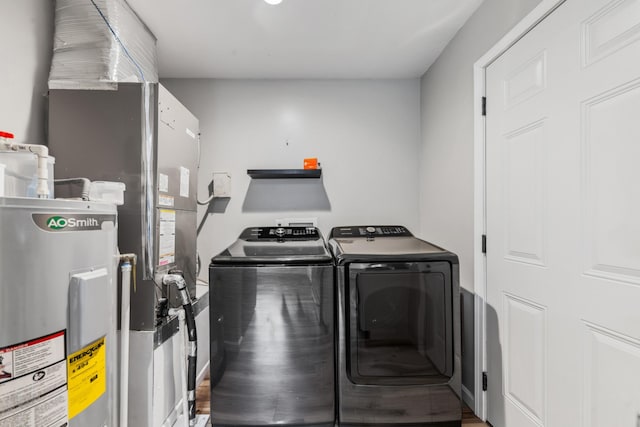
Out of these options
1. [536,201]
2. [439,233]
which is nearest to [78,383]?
[536,201]

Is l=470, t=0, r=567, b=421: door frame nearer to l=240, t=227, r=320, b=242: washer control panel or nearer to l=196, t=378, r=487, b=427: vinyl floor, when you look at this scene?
l=196, t=378, r=487, b=427: vinyl floor

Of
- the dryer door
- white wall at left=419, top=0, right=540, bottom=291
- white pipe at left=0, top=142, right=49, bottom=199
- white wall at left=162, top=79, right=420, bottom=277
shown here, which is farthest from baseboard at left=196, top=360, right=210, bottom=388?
white wall at left=419, top=0, right=540, bottom=291

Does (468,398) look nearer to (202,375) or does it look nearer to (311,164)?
(202,375)

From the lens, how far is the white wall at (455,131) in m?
1.70

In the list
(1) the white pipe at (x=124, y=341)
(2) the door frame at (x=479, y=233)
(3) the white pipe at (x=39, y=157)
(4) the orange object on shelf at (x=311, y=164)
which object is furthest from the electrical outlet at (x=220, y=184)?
(2) the door frame at (x=479, y=233)

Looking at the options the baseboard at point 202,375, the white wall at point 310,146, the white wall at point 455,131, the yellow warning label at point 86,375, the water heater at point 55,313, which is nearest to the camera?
the water heater at point 55,313

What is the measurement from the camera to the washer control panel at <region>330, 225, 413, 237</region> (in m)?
2.39

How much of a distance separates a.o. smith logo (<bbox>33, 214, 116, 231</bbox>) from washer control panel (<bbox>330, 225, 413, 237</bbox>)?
1596 millimetres

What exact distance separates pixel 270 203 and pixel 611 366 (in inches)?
88.0

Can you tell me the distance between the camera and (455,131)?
2.08m

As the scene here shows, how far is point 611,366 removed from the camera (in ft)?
3.47

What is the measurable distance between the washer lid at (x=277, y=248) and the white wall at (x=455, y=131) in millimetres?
911

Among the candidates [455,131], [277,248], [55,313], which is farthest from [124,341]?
[455,131]

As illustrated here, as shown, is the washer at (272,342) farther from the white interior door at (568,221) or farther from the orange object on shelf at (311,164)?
the orange object on shelf at (311,164)
